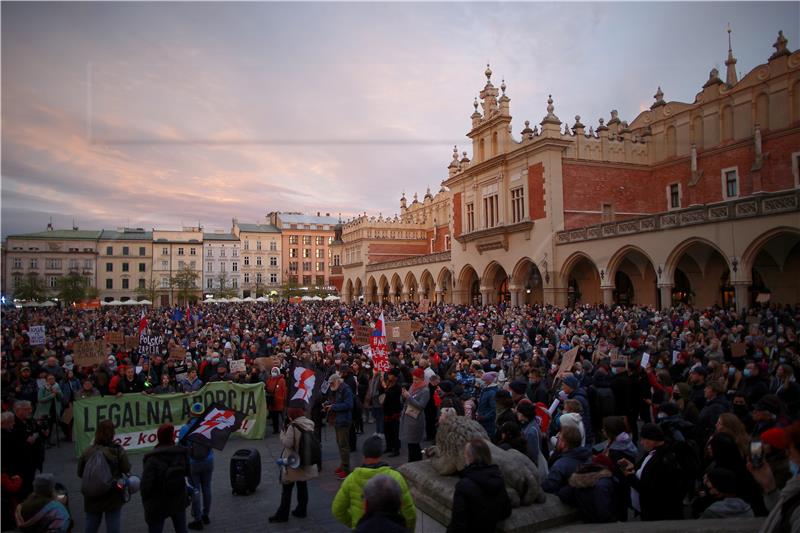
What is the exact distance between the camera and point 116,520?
512cm

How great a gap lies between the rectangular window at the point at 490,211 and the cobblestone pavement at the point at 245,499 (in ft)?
88.7

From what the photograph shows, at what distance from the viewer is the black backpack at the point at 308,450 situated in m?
6.16

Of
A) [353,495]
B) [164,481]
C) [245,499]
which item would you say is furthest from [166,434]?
[245,499]

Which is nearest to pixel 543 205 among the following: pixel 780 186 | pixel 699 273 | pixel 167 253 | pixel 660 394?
pixel 699 273

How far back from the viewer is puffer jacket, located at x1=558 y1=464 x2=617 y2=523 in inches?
144

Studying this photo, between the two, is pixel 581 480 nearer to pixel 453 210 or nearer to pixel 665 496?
pixel 665 496

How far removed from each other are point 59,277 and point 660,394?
38913mm

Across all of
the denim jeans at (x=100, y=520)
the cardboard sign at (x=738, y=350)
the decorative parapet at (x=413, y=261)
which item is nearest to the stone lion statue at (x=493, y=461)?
the denim jeans at (x=100, y=520)

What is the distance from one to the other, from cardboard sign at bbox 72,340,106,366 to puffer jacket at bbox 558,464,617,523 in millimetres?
12070

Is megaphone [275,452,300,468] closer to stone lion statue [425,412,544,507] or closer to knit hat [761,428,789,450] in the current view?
stone lion statue [425,412,544,507]

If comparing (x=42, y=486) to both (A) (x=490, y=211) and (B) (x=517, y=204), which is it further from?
(A) (x=490, y=211)

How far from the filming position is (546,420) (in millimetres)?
6789

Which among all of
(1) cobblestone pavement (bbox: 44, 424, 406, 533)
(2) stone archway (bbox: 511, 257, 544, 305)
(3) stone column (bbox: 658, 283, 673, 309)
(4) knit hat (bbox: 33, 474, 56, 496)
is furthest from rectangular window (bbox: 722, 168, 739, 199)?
(4) knit hat (bbox: 33, 474, 56, 496)

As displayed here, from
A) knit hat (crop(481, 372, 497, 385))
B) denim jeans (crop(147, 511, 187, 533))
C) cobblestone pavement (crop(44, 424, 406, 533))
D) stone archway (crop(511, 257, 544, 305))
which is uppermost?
stone archway (crop(511, 257, 544, 305))
